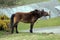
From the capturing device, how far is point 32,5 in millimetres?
27438

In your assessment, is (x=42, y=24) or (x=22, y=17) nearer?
(x=22, y=17)

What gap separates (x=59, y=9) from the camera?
1066 inches

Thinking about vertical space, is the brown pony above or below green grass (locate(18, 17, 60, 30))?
above

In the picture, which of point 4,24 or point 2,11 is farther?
point 2,11

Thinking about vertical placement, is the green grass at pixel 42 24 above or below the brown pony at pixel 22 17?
below

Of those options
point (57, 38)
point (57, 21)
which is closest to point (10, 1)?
point (57, 21)

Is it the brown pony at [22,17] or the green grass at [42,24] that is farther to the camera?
the green grass at [42,24]

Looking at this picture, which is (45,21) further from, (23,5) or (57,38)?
(57,38)

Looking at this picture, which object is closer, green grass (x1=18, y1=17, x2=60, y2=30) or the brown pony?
the brown pony

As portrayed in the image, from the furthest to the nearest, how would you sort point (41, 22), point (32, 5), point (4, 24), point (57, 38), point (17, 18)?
point (32, 5) < point (41, 22) < point (4, 24) < point (17, 18) < point (57, 38)

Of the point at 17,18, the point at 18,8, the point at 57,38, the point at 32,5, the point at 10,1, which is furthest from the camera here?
the point at 32,5

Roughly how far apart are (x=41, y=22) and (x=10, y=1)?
12.7 ft

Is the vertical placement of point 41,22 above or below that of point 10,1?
below

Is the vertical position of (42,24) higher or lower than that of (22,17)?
lower
